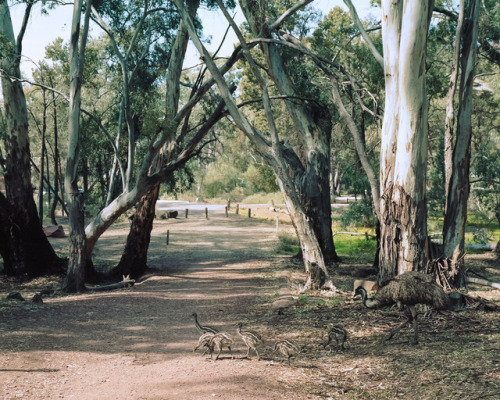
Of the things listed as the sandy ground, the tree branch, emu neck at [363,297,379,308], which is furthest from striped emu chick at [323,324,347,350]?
the tree branch

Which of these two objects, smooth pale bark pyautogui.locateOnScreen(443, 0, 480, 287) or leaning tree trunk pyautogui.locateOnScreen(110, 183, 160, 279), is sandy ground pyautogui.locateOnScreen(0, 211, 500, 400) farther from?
leaning tree trunk pyautogui.locateOnScreen(110, 183, 160, 279)

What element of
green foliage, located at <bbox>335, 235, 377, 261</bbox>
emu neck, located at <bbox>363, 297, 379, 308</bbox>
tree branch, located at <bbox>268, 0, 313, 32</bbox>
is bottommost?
green foliage, located at <bbox>335, 235, 377, 261</bbox>

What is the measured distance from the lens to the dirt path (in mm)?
6020

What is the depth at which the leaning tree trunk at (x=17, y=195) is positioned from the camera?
1527cm

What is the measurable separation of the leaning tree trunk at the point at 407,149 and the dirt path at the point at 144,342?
2.92m

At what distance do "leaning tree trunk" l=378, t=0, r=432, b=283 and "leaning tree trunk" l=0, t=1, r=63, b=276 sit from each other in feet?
32.8

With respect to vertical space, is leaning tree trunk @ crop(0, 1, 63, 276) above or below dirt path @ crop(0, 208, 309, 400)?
above

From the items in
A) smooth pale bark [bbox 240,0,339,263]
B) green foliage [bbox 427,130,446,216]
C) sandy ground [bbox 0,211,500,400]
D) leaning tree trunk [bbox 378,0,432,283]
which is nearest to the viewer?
sandy ground [bbox 0,211,500,400]

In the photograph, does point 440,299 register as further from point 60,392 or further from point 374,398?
point 60,392

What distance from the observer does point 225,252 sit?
21531 mm

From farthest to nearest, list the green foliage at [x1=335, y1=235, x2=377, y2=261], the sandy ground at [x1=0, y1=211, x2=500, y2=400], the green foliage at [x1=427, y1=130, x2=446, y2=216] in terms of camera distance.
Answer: the green foliage at [x1=427, y1=130, x2=446, y2=216], the green foliage at [x1=335, y1=235, x2=377, y2=261], the sandy ground at [x1=0, y1=211, x2=500, y2=400]

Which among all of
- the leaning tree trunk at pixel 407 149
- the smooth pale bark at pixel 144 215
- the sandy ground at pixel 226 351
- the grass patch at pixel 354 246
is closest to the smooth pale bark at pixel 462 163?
the sandy ground at pixel 226 351

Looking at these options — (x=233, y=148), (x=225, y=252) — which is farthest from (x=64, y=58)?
(x=233, y=148)

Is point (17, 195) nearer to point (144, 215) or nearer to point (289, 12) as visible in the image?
point (144, 215)
